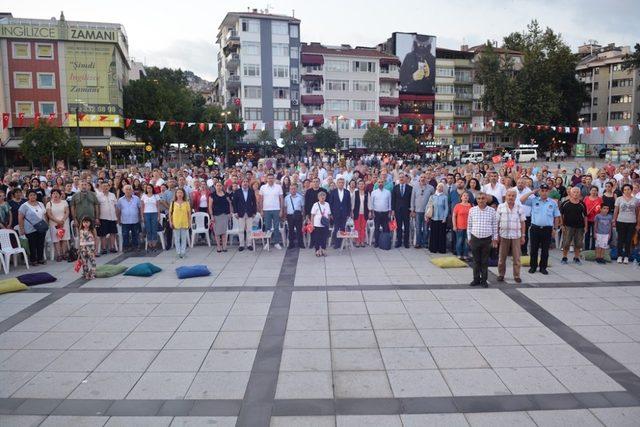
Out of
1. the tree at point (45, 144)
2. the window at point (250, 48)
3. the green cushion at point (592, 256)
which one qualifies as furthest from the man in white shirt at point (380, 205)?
the window at point (250, 48)

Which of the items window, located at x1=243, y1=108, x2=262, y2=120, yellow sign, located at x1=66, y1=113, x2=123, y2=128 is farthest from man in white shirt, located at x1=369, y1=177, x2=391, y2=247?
window, located at x1=243, y1=108, x2=262, y2=120

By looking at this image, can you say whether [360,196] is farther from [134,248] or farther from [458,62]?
[458,62]

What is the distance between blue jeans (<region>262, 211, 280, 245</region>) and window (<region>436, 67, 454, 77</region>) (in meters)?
67.8

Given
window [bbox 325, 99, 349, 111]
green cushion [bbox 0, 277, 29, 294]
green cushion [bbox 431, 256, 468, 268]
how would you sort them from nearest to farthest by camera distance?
green cushion [bbox 0, 277, 29, 294] → green cushion [bbox 431, 256, 468, 268] → window [bbox 325, 99, 349, 111]

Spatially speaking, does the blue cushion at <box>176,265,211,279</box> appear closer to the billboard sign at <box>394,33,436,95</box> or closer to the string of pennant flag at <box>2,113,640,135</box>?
the string of pennant flag at <box>2,113,640,135</box>

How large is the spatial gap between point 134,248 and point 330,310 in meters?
7.14

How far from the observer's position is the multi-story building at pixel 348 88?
63531mm

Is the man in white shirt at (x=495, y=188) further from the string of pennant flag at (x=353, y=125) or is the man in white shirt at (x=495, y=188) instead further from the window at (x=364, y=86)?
the window at (x=364, y=86)

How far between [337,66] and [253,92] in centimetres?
1192

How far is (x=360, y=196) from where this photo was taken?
517 inches

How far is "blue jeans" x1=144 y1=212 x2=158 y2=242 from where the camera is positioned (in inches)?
503

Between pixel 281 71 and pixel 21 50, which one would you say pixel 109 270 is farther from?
pixel 281 71

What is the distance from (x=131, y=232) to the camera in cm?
1309

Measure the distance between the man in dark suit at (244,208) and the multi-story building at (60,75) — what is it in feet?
122
